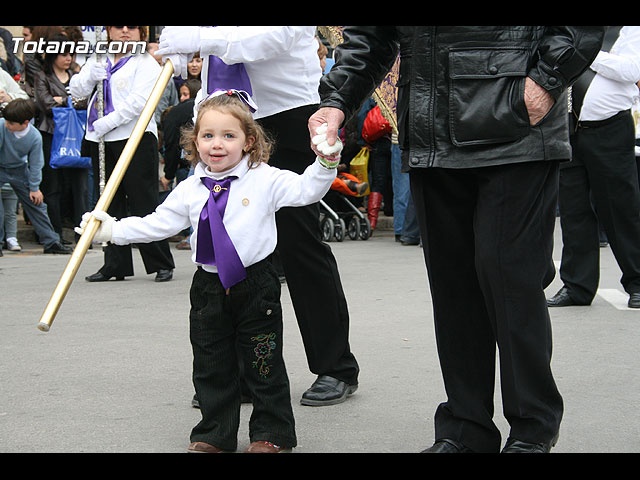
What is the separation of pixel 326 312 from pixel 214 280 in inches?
31.5

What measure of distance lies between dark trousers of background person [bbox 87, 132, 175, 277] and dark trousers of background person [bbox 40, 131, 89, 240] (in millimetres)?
2591

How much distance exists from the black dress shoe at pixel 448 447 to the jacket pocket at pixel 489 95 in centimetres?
98

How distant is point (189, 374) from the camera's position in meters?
4.65

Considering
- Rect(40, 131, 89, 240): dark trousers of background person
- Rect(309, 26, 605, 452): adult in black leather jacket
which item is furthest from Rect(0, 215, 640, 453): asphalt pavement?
Rect(40, 131, 89, 240): dark trousers of background person

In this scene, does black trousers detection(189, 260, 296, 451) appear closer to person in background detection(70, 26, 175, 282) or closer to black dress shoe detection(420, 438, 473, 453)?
black dress shoe detection(420, 438, 473, 453)

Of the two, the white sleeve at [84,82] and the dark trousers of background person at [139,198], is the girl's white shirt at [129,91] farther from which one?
the dark trousers of background person at [139,198]

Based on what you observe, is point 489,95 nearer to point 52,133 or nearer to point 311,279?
point 311,279

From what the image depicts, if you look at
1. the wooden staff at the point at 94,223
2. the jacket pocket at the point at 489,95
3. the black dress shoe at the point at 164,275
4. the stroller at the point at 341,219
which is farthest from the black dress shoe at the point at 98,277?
the jacket pocket at the point at 489,95

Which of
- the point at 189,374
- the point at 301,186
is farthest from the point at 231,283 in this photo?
the point at 189,374

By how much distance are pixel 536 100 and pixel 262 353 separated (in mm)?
1259

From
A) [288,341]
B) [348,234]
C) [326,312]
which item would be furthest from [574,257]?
[348,234]

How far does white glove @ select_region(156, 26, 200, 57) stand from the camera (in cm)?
403

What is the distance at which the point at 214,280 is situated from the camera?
348 cm

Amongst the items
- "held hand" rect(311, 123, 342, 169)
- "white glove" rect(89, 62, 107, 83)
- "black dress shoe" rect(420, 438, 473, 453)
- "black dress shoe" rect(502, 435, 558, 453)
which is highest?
"white glove" rect(89, 62, 107, 83)
